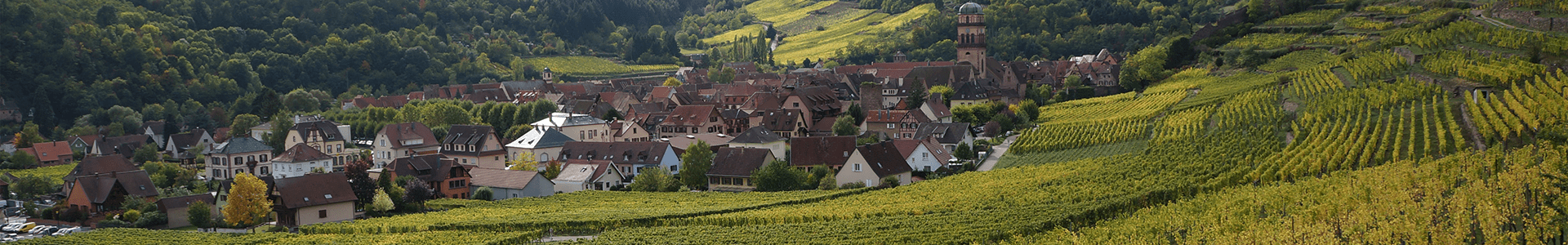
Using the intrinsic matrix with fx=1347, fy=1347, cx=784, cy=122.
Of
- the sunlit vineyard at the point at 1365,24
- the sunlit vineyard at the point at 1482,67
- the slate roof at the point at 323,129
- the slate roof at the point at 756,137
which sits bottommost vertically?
the slate roof at the point at 756,137

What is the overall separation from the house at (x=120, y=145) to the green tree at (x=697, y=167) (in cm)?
4309

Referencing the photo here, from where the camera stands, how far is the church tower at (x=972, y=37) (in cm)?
10900

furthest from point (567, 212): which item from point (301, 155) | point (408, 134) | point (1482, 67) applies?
point (408, 134)

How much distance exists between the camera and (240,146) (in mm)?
76250

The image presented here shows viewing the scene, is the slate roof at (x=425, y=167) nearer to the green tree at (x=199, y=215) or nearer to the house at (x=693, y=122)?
the green tree at (x=199, y=215)

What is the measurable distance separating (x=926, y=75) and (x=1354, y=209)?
7188 centimetres

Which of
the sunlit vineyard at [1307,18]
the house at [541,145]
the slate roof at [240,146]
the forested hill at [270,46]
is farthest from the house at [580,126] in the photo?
the sunlit vineyard at [1307,18]

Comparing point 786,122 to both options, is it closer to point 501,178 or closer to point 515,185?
point 501,178

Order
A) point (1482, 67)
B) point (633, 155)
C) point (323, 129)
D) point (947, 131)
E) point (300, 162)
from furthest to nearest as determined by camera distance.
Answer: point (323, 129) < point (300, 162) < point (947, 131) < point (633, 155) < point (1482, 67)

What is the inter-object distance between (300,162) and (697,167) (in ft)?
81.0

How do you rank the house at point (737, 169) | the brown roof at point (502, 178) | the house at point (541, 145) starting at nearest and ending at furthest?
1. the house at point (737, 169)
2. the brown roof at point (502, 178)
3. the house at point (541, 145)

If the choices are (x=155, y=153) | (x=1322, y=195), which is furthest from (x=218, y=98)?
(x=1322, y=195)

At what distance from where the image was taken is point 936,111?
78875 mm

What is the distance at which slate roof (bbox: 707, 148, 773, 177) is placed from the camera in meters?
60.9
